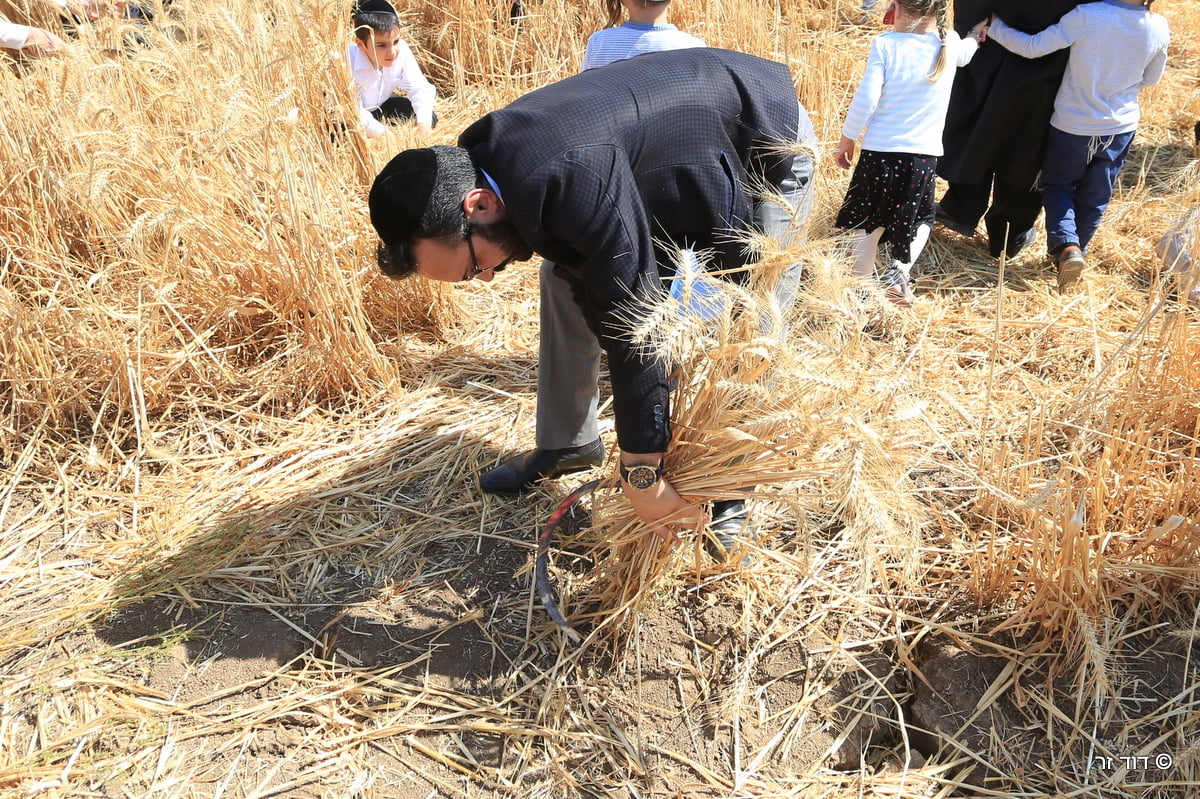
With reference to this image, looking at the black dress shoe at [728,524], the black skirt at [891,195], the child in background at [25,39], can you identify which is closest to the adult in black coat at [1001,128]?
the black skirt at [891,195]

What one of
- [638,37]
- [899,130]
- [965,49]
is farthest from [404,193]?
[965,49]

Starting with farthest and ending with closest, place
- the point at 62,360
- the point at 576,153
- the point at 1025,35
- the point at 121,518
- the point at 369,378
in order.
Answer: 1. the point at 1025,35
2. the point at 369,378
3. the point at 62,360
4. the point at 121,518
5. the point at 576,153

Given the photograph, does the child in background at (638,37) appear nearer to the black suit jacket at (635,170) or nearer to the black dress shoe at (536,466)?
the black suit jacket at (635,170)

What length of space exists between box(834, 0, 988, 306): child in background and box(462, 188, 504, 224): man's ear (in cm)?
133

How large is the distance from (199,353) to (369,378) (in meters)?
0.49

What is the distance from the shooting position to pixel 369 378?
2434 millimetres

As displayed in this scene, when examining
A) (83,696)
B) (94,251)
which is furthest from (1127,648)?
(94,251)

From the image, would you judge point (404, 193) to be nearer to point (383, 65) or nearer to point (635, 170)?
point (635, 170)

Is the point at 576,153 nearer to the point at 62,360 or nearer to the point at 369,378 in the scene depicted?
the point at 369,378

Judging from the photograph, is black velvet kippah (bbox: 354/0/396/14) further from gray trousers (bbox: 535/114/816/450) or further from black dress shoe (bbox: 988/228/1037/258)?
black dress shoe (bbox: 988/228/1037/258)

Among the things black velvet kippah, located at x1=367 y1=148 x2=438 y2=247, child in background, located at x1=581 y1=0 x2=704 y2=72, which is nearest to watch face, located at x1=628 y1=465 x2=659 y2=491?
black velvet kippah, located at x1=367 y1=148 x2=438 y2=247

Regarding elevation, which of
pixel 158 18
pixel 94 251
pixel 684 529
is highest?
pixel 158 18

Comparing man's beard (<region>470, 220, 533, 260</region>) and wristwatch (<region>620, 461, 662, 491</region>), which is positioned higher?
man's beard (<region>470, 220, 533, 260</region>)

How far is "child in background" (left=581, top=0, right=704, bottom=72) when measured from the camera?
232 centimetres
